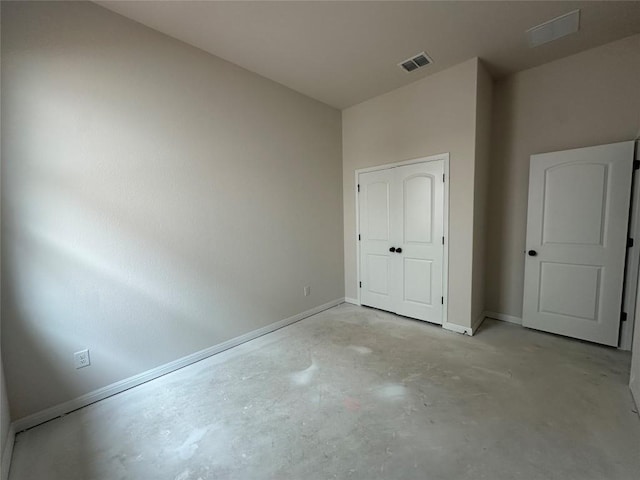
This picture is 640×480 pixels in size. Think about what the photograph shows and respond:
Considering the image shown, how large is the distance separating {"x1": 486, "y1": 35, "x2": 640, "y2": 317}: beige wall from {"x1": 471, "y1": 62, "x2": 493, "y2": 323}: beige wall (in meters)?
0.18

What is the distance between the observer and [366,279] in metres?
3.98

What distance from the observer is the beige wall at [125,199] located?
70.8 inches

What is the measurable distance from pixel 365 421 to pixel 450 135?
288 centimetres

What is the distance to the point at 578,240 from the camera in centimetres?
278

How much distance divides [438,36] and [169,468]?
12.2ft

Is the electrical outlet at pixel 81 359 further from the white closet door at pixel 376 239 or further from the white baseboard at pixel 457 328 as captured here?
the white baseboard at pixel 457 328

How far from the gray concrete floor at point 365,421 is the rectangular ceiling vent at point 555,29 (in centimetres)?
290

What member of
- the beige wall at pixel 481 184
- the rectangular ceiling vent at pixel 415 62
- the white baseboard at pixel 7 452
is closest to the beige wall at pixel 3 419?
the white baseboard at pixel 7 452

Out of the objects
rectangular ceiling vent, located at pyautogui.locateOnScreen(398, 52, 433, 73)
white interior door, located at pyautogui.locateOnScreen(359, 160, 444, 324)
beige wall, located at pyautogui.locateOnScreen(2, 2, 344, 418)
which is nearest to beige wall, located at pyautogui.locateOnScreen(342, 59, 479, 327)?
white interior door, located at pyautogui.locateOnScreen(359, 160, 444, 324)

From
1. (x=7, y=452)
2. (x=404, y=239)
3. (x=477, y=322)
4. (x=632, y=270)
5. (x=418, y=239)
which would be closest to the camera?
(x=7, y=452)

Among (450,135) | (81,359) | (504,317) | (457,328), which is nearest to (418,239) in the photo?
(457,328)

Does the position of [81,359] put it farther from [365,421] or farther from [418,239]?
[418,239]

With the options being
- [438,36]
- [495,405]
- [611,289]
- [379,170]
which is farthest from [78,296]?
[611,289]

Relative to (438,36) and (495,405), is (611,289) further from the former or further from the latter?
(438,36)
